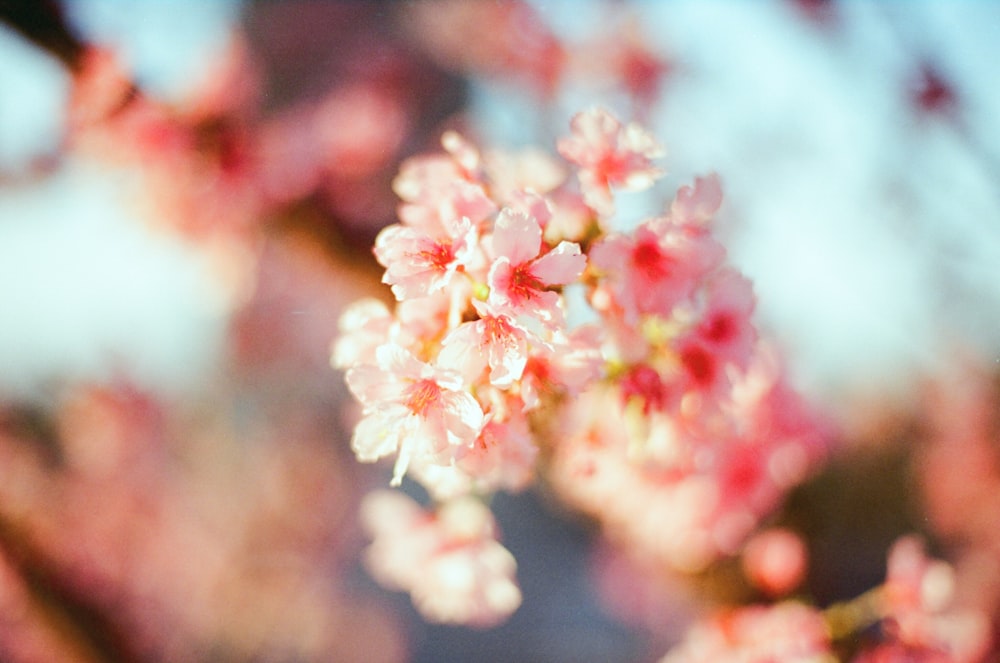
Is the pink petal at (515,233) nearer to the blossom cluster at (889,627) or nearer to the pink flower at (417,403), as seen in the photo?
the pink flower at (417,403)

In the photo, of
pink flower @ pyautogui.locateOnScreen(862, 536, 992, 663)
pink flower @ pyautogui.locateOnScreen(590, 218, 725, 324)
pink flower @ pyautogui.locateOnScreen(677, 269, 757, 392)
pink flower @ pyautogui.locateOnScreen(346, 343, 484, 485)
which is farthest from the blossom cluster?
pink flower @ pyautogui.locateOnScreen(346, 343, 484, 485)

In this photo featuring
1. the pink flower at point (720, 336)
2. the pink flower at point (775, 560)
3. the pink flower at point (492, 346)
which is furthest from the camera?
the pink flower at point (775, 560)

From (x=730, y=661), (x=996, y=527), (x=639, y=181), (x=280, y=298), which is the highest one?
(x=280, y=298)

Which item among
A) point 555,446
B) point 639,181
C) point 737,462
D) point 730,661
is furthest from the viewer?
point 737,462

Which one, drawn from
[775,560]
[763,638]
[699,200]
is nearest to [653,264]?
[699,200]

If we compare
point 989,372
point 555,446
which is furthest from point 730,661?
point 989,372

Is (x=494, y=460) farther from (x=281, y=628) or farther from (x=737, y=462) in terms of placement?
Result: (x=281, y=628)

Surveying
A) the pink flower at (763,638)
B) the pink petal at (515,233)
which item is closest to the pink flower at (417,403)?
the pink petal at (515,233)

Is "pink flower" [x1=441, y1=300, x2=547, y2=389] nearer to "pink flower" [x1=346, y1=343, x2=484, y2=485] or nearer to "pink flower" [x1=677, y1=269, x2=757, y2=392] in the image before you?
"pink flower" [x1=346, y1=343, x2=484, y2=485]
